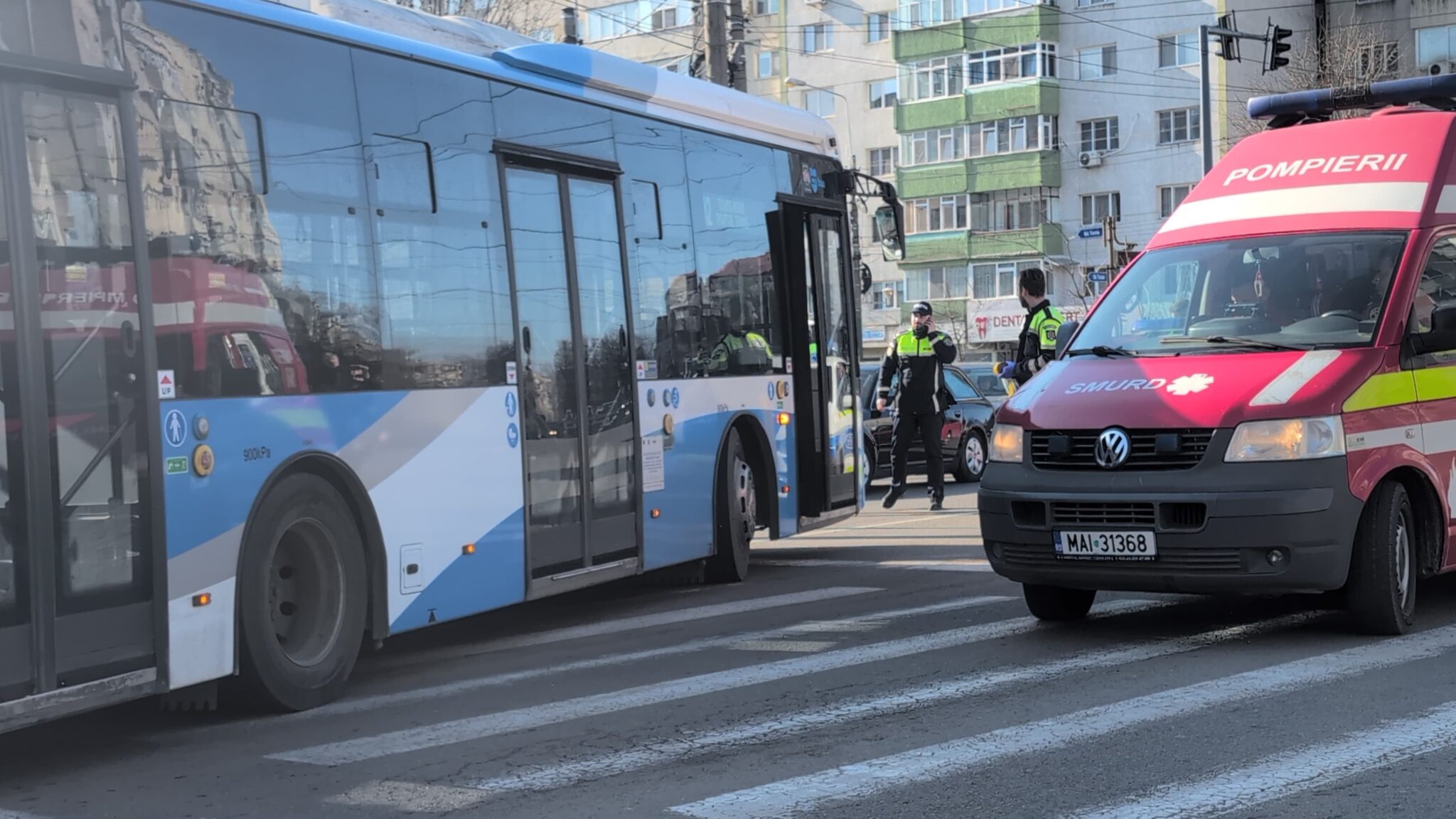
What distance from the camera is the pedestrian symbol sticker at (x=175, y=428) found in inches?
271

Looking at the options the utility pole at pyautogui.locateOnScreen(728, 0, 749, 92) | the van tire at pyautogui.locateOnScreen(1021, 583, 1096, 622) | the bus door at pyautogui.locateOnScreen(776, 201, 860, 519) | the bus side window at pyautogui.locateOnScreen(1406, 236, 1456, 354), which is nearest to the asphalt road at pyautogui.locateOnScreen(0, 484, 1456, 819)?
the van tire at pyautogui.locateOnScreen(1021, 583, 1096, 622)

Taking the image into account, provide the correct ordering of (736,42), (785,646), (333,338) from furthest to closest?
(736,42)
(785,646)
(333,338)

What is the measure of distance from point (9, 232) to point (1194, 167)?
5808cm

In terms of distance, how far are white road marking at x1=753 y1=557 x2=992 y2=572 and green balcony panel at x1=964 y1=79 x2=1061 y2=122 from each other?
5117cm

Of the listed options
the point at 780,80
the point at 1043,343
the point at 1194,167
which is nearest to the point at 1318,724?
the point at 1043,343

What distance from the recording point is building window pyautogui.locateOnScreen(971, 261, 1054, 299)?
64125 millimetres

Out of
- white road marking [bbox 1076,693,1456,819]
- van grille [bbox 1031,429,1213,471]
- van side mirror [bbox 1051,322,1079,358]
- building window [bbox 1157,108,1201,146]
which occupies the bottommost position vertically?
white road marking [bbox 1076,693,1456,819]

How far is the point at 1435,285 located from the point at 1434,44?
51.6 m

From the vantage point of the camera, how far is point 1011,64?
63.5 meters

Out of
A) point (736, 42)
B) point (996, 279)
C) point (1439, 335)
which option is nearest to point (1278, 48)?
point (736, 42)

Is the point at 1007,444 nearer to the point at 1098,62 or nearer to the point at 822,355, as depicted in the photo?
the point at 822,355

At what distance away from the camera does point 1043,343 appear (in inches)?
558

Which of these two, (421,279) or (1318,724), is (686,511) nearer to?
(421,279)

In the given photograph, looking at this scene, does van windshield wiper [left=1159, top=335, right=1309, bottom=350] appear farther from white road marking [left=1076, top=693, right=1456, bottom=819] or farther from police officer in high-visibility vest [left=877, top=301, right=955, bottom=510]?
police officer in high-visibility vest [left=877, top=301, right=955, bottom=510]
